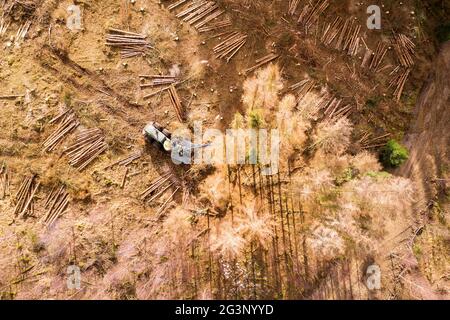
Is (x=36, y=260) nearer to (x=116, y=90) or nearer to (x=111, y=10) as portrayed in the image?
(x=116, y=90)

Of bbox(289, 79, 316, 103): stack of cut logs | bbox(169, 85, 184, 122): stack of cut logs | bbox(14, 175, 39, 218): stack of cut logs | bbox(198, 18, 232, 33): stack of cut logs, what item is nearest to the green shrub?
bbox(289, 79, 316, 103): stack of cut logs

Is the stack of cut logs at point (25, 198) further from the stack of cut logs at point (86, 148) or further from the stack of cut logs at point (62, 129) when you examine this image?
the stack of cut logs at point (86, 148)

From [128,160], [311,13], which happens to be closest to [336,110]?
[311,13]

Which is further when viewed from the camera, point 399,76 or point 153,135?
point 399,76

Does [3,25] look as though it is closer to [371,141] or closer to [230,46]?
[230,46]

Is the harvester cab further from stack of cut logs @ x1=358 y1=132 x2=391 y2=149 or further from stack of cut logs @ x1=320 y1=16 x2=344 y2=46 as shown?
stack of cut logs @ x1=320 y1=16 x2=344 y2=46
